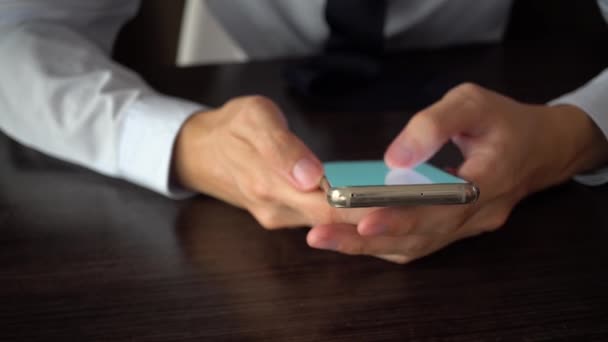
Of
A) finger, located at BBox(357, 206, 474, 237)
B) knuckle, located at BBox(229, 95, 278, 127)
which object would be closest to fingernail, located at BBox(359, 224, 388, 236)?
finger, located at BBox(357, 206, 474, 237)

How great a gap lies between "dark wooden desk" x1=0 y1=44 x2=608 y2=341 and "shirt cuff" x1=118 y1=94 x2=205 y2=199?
0.5 inches

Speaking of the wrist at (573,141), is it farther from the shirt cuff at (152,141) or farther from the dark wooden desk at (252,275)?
the shirt cuff at (152,141)

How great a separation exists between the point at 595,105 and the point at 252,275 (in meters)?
0.29

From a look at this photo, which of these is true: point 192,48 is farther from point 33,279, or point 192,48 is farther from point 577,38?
point 33,279

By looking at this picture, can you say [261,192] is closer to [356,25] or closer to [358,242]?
[358,242]

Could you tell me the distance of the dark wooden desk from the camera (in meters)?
0.28

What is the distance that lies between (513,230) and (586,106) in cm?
12

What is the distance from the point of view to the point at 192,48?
4.35 feet

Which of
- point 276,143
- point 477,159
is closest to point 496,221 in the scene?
point 477,159

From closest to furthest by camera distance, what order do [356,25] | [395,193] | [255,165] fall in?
[395,193], [255,165], [356,25]

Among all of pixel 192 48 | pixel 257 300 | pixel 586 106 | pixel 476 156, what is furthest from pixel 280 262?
pixel 192 48

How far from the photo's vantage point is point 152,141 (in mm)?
438

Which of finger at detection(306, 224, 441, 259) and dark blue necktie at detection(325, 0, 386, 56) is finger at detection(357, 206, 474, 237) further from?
dark blue necktie at detection(325, 0, 386, 56)

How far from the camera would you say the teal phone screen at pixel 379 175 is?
11.6 inches
